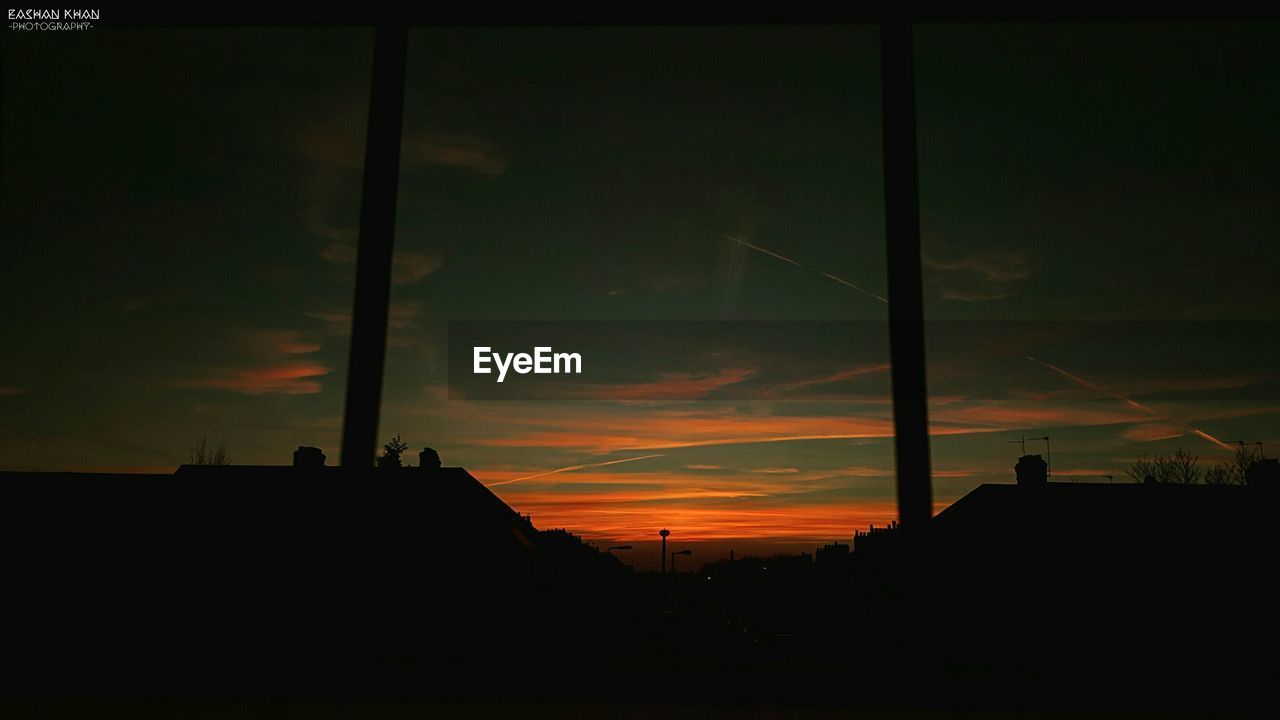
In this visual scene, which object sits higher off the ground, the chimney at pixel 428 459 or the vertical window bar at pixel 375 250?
the vertical window bar at pixel 375 250

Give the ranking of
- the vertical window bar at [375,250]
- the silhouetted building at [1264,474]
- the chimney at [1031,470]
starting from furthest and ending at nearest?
the chimney at [1031,470]
the silhouetted building at [1264,474]
the vertical window bar at [375,250]

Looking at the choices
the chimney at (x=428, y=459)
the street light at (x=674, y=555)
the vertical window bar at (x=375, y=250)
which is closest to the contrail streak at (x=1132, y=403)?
the street light at (x=674, y=555)

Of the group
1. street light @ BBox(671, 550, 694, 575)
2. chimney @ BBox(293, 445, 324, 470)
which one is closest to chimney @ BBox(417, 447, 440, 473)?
chimney @ BBox(293, 445, 324, 470)

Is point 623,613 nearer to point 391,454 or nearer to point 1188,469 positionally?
point 391,454

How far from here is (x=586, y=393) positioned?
119 inches

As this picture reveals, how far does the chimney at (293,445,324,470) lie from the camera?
2371 millimetres

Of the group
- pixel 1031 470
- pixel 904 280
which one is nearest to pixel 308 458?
pixel 904 280

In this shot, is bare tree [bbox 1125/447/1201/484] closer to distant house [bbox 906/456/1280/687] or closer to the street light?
distant house [bbox 906/456/1280/687]

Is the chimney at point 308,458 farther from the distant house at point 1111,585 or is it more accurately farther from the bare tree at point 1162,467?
the bare tree at point 1162,467

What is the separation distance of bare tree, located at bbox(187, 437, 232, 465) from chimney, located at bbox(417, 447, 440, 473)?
2.60ft

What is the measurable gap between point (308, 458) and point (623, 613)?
3.78 feet

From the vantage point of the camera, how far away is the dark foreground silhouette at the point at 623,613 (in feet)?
6.68

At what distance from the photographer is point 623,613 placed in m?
2.27

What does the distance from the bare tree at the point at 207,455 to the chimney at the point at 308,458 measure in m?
0.37
